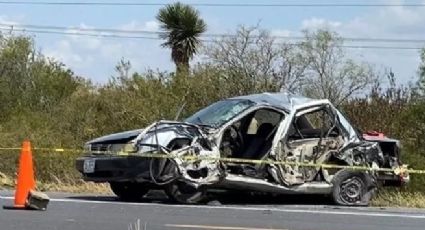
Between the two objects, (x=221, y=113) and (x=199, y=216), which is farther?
(x=221, y=113)

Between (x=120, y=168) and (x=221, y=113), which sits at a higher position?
→ (x=221, y=113)

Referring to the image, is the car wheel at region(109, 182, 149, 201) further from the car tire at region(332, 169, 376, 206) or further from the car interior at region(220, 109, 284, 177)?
the car tire at region(332, 169, 376, 206)

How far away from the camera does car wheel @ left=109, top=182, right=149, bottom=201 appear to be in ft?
44.5

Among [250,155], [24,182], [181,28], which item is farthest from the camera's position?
[181,28]

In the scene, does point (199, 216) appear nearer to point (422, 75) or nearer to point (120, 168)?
→ point (120, 168)

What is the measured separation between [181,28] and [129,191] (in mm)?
25702

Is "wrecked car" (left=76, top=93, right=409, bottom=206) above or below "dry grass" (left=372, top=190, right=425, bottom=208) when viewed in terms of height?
above

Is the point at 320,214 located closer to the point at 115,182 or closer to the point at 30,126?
the point at 115,182

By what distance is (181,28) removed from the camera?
38906 millimetres

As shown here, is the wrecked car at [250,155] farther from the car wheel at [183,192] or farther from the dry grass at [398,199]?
the dry grass at [398,199]

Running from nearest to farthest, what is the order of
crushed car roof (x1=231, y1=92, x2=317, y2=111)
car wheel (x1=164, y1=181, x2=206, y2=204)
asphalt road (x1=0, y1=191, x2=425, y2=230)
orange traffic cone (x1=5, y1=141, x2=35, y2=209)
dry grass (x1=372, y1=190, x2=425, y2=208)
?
asphalt road (x1=0, y1=191, x2=425, y2=230) → orange traffic cone (x1=5, y1=141, x2=35, y2=209) → car wheel (x1=164, y1=181, x2=206, y2=204) → crushed car roof (x1=231, y1=92, x2=317, y2=111) → dry grass (x1=372, y1=190, x2=425, y2=208)

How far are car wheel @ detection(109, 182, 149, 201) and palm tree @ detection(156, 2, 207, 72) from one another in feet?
81.1

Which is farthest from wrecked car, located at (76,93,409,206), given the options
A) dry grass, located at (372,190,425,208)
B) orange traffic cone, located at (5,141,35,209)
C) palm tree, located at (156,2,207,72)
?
palm tree, located at (156,2,207,72)

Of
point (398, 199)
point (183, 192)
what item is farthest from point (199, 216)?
point (398, 199)
